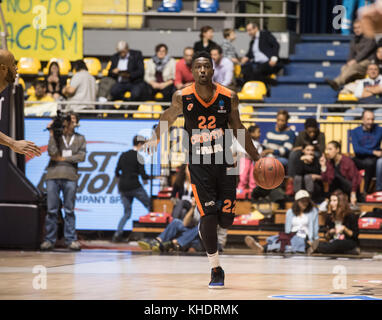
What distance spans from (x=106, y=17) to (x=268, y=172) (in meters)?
12.7

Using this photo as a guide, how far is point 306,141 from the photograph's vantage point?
1426cm

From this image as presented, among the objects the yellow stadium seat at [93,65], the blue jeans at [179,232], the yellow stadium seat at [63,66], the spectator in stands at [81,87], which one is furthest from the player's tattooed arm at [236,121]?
the yellow stadium seat at [63,66]

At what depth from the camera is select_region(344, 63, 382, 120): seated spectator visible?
51.3ft

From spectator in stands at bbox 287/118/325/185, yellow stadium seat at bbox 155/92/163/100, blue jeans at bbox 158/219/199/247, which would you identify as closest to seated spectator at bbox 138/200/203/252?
blue jeans at bbox 158/219/199/247

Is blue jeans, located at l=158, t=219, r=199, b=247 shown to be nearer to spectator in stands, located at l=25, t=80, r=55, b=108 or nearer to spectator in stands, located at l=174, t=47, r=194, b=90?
spectator in stands, located at l=174, t=47, r=194, b=90

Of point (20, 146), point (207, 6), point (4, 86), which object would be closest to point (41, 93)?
point (207, 6)

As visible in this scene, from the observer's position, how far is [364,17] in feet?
13.1

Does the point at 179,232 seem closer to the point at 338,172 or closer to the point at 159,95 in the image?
the point at 338,172

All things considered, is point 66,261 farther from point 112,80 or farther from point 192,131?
point 112,80

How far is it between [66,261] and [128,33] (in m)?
9.62

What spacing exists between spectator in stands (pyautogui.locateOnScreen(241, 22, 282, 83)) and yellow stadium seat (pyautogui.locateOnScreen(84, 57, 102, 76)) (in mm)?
3467

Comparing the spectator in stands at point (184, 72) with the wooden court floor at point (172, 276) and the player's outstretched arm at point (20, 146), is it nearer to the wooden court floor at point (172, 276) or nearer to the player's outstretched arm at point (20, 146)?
the wooden court floor at point (172, 276)

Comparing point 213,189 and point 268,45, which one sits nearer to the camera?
point 213,189

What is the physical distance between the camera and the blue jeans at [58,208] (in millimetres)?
13094
